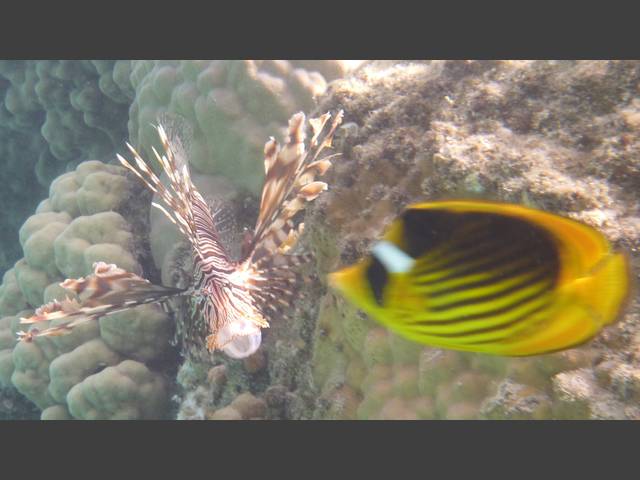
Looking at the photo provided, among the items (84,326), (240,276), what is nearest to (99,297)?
(240,276)

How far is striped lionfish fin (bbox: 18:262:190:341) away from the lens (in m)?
2.57

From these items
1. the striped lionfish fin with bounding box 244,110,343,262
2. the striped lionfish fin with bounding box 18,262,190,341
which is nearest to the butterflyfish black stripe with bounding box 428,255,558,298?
the striped lionfish fin with bounding box 244,110,343,262

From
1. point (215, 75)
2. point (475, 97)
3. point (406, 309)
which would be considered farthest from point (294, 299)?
point (215, 75)

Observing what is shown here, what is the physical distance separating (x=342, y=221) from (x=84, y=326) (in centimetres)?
352

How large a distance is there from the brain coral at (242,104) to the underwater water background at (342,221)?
2cm

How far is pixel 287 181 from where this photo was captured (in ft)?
9.46

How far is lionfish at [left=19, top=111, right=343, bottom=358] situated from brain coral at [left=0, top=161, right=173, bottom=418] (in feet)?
5.78

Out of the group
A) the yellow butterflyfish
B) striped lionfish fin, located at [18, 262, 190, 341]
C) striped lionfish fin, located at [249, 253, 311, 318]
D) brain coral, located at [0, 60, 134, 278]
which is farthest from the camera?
brain coral, located at [0, 60, 134, 278]

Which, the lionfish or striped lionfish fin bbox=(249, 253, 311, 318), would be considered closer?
the lionfish

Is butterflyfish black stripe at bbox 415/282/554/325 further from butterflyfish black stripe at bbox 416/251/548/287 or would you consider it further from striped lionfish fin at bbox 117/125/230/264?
striped lionfish fin at bbox 117/125/230/264

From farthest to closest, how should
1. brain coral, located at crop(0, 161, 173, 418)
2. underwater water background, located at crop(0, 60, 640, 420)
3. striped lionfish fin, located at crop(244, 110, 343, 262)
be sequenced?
brain coral, located at crop(0, 161, 173, 418)
striped lionfish fin, located at crop(244, 110, 343, 262)
underwater water background, located at crop(0, 60, 640, 420)

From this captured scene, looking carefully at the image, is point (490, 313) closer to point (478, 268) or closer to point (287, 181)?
point (478, 268)

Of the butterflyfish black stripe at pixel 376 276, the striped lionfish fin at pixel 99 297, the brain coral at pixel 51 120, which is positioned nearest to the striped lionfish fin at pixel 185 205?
the striped lionfish fin at pixel 99 297

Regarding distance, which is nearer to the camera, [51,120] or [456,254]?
[456,254]
